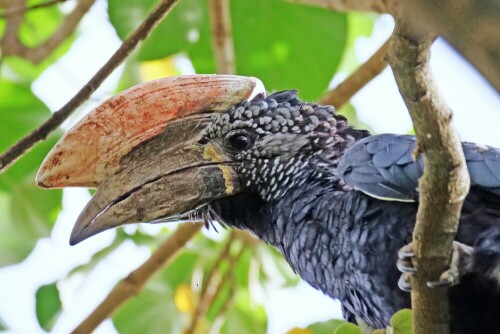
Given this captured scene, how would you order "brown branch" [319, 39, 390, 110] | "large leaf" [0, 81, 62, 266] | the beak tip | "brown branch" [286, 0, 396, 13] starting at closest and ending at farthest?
1. the beak tip
2. "brown branch" [286, 0, 396, 13]
3. "brown branch" [319, 39, 390, 110]
4. "large leaf" [0, 81, 62, 266]

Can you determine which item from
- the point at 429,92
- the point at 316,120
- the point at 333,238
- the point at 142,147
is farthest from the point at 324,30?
the point at 429,92

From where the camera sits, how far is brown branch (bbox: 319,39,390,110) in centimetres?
308

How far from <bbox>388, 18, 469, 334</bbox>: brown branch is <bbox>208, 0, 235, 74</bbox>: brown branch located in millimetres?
1755

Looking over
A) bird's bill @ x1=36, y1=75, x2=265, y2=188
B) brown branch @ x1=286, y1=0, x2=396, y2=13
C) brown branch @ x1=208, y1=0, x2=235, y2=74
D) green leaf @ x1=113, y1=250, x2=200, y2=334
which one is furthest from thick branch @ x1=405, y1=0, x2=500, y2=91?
green leaf @ x1=113, y1=250, x2=200, y2=334

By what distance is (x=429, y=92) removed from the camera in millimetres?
1127

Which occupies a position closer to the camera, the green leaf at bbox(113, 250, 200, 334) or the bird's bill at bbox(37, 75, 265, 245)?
the bird's bill at bbox(37, 75, 265, 245)

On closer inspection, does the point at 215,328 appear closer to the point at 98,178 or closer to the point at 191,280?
the point at 191,280

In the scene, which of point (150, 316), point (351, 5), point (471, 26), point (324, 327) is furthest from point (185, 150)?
point (471, 26)

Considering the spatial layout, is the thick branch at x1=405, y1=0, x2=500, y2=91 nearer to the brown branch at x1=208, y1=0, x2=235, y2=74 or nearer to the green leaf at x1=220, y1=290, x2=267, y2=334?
the brown branch at x1=208, y1=0, x2=235, y2=74

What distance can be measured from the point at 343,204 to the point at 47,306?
164 centimetres

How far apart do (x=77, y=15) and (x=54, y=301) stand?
51.1 inches

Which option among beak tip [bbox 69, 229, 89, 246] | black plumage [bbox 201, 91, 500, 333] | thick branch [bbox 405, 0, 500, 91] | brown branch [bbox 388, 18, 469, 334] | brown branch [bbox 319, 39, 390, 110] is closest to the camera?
thick branch [bbox 405, 0, 500, 91]

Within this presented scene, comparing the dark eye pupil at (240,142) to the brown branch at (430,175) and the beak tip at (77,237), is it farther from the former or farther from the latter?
the brown branch at (430,175)

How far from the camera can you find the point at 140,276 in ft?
10.3
